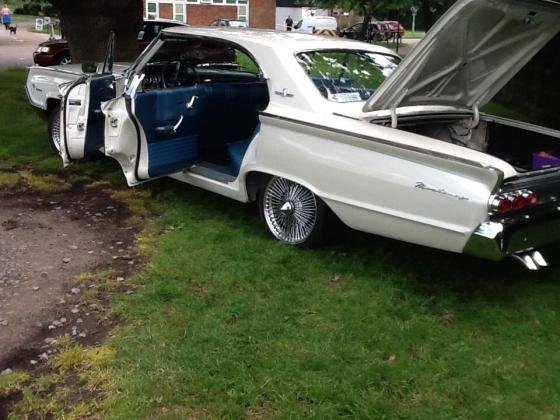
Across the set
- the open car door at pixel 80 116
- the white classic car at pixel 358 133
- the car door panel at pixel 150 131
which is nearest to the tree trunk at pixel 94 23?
the white classic car at pixel 358 133

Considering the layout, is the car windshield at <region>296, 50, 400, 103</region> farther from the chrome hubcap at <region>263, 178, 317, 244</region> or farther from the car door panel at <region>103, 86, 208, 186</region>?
the car door panel at <region>103, 86, 208, 186</region>

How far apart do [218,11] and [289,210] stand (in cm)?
4025

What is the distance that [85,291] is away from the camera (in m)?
4.28

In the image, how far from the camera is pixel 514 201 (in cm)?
372

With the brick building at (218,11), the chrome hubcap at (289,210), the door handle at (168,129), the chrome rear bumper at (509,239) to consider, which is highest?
the brick building at (218,11)

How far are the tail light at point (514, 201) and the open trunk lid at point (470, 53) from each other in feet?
3.61

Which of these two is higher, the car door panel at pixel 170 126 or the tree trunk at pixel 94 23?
the tree trunk at pixel 94 23

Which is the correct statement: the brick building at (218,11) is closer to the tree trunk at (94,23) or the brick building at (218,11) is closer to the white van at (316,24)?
the white van at (316,24)

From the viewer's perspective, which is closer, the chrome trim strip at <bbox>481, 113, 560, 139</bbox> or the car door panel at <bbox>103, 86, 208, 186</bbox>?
the chrome trim strip at <bbox>481, 113, 560, 139</bbox>

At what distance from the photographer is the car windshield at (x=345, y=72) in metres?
4.91

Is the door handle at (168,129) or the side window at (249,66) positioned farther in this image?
the side window at (249,66)

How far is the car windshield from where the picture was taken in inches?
193

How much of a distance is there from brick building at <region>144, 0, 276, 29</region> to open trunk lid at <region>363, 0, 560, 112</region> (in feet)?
126

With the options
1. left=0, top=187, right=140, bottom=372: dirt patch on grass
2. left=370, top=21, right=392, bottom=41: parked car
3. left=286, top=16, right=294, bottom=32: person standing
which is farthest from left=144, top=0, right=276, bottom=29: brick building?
left=0, top=187, right=140, bottom=372: dirt patch on grass
